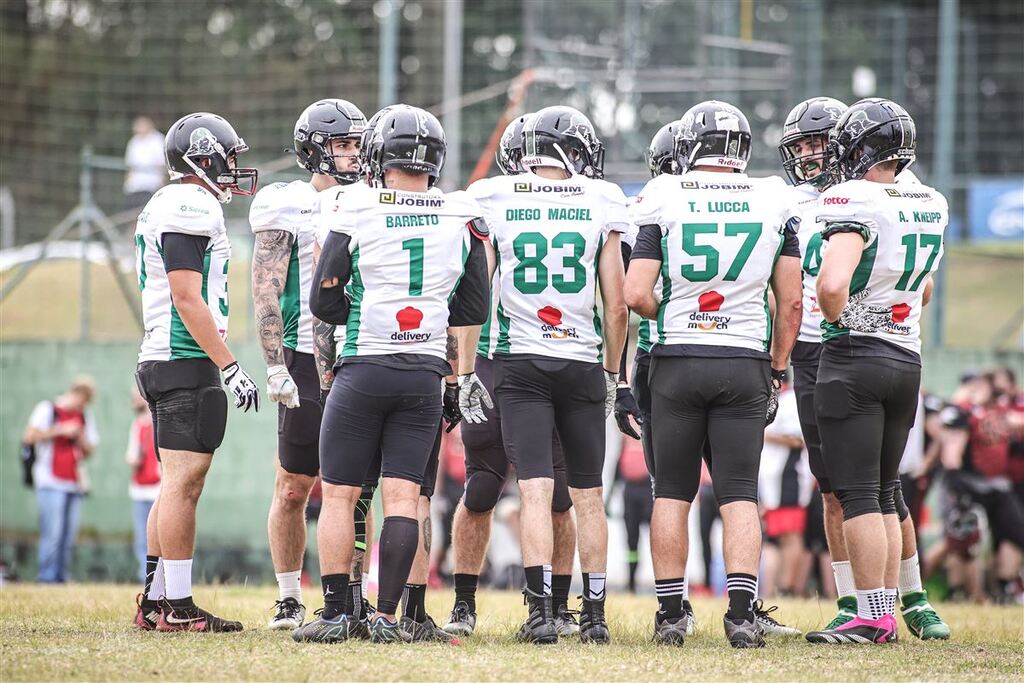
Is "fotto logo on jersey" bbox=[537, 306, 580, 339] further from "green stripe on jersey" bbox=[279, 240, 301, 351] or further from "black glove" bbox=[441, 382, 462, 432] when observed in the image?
"green stripe on jersey" bbox=[279, 240, 301, 351]

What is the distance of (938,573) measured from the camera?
44.1 feet

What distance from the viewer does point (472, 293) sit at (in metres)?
6.61

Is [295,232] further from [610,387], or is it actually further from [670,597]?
[670,597]

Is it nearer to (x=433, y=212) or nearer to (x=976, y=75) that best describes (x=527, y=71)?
(x=976, y=75)

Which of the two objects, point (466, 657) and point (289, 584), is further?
point (289, 584)

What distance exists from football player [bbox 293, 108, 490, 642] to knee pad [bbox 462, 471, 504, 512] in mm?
791

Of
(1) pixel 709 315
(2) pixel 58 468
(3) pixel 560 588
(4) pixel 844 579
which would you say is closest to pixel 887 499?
(4) pixel 844 579

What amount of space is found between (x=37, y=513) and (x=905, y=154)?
11.5m

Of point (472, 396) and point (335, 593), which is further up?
point (472, 396)

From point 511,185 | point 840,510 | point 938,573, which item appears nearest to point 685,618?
point 840,510

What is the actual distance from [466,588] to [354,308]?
1.76 metres

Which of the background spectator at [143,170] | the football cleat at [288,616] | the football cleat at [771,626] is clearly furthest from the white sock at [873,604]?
the background spectator at [143,170]

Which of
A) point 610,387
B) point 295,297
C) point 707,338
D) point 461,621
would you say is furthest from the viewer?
point 295,297

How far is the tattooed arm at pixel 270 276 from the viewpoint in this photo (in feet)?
23.7
